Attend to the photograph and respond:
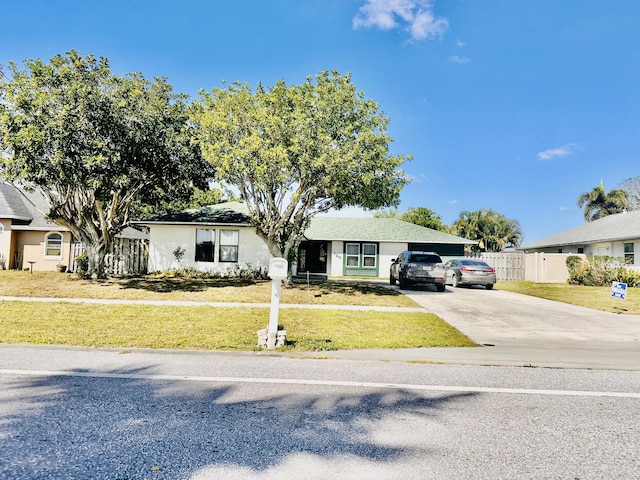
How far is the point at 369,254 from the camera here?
90.0 feet

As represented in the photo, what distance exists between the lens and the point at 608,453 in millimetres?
3449

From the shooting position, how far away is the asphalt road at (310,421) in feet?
10.3

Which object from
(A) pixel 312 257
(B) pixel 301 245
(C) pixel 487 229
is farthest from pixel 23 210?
(C) pixel 487 229

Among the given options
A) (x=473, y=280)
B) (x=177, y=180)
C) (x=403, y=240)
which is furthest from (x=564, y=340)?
(x=403, y=240)

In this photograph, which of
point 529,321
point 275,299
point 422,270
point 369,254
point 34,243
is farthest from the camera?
point 369,254

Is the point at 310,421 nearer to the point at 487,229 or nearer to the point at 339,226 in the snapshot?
the point at 339,226

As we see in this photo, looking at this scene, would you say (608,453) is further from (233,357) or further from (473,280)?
(473,280)

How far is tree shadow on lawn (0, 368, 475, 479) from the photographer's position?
316cm

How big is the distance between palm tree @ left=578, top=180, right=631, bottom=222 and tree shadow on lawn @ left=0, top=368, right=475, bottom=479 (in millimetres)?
43523

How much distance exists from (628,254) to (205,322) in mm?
25548

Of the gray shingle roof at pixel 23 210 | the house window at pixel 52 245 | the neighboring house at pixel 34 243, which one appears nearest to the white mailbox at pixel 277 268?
the neighboring house at pixel 34 243

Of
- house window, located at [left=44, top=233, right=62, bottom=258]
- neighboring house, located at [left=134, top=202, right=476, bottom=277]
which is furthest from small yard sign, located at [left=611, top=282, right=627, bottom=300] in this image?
house window, located at [left=44, top=233, right=62, bottom=258]

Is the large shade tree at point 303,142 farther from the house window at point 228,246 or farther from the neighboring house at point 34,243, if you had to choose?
the neighboring house at point 34,243

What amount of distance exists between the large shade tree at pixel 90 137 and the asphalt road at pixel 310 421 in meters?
9.17
